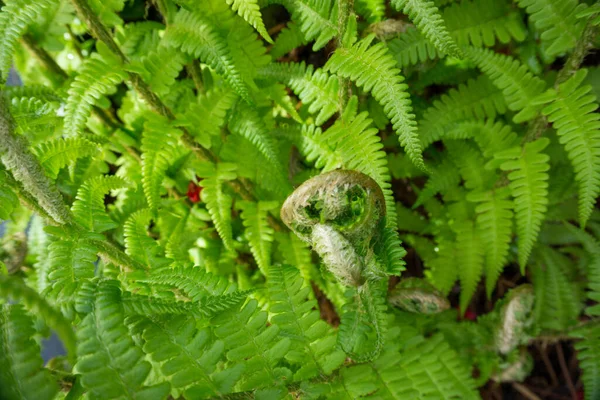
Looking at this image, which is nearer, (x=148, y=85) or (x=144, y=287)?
(x=144, y=287)

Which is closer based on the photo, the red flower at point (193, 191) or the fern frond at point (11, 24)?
the fern frond at point (11, 24)

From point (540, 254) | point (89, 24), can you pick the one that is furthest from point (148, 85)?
point (540, 254)

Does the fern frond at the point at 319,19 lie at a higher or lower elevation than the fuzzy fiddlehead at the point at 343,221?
higher

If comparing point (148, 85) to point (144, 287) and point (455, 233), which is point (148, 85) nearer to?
point (144, 287)

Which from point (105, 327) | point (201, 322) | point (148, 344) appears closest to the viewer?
point (105, 327)

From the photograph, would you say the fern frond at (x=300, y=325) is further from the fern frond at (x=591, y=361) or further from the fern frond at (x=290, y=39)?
the fern frond at (x=591, y=361)

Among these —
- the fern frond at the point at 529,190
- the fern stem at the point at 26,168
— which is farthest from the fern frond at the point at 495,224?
the fern stem at the point at 26,168
